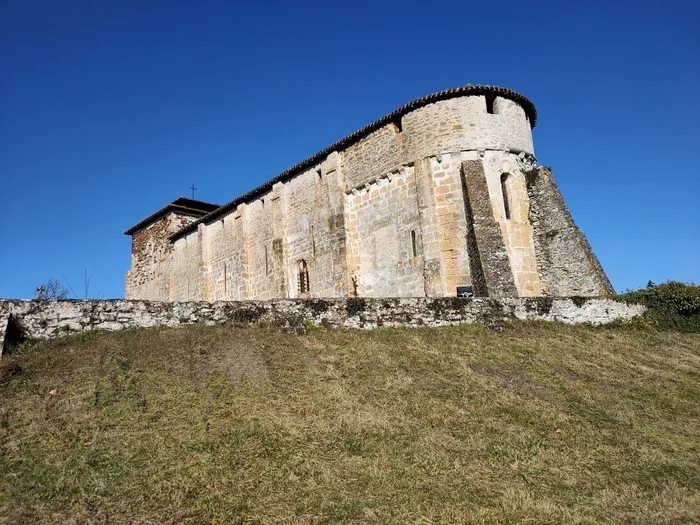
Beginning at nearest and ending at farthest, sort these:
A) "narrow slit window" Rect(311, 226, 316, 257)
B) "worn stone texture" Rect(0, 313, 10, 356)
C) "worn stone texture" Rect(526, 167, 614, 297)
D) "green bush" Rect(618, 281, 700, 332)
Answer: "worn stone texture" Rect(0, 313, 10, 356), "green bush" Rect(618, 281, 700, 332), "worn stone texture" Rect(526, 167, 614, 297), "narrow slit window" Rect(311, 226, 316, 257)

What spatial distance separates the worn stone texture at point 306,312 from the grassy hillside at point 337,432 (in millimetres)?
626

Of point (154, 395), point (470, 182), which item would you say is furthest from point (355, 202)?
point (154, 395)

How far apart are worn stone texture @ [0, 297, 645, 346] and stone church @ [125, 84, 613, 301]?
1365 millimetres

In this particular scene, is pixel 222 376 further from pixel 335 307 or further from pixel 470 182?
pixel 470 182

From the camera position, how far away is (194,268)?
29.7 m

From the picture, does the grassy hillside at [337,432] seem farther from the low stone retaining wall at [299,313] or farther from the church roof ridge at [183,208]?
the church roof ridge at [183,208]

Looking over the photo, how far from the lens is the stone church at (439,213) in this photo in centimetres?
1577

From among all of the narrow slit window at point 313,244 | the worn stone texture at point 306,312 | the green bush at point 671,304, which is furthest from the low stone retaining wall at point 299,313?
the narrow slit window at point 313,244

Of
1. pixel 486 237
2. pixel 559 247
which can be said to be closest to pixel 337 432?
pixel 486 237

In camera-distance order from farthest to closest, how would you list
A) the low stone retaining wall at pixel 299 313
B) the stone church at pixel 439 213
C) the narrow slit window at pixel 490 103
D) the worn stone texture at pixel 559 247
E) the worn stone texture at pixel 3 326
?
the narrow slit window at pixel 490 103
the stone church at pixel 439 213
the worn stone texture at pixel 559 247
the low stone retaining wall at pixel 299 313
the worn stone texture at pixel 3 326

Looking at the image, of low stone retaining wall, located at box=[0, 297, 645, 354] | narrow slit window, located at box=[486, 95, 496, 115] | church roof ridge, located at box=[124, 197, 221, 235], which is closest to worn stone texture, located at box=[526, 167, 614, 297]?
low stone retaining wall, located at box=[0, 297, 645, 354]

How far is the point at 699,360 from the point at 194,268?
24.8m

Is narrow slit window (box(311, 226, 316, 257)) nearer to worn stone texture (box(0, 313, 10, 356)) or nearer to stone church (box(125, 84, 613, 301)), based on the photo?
stone church (box(125, 84, 613, 301))

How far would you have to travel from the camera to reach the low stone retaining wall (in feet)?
32.8
